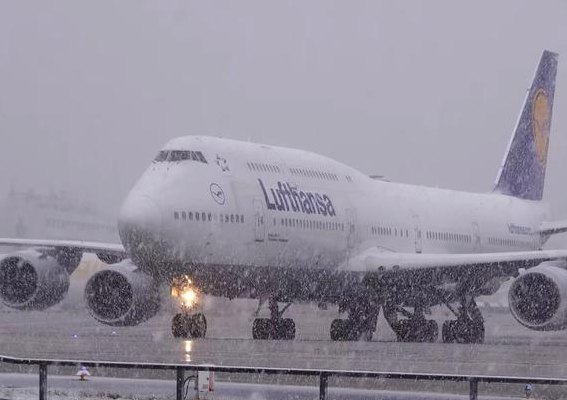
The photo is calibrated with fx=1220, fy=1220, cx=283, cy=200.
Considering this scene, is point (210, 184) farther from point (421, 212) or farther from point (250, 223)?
point (421, 212)

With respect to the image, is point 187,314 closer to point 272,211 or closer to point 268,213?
point 268,213

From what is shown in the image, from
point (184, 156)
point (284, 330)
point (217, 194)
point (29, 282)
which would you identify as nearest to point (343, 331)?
point (284, 330)

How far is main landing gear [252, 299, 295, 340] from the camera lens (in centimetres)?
2908

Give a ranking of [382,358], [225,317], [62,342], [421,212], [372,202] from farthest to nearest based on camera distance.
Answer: [225,317], [421,212], [372,202], [62,342], [382,358]

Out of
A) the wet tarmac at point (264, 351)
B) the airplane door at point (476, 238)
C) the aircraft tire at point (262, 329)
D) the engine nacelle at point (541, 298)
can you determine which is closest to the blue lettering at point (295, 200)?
the aircraft tire at point (262, 329)

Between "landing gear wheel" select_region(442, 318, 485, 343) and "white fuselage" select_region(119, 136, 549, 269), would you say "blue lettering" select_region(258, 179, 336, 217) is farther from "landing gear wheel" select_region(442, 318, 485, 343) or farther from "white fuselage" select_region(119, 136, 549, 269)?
"landing gear wheel" select_region(442, 318, 485, 343)

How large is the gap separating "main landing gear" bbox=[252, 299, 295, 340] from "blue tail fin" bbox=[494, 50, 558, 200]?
42.6 feet

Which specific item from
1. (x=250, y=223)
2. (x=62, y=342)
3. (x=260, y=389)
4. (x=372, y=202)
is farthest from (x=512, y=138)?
(x=260, y=389)

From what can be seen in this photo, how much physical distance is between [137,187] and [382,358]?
729 centimetres

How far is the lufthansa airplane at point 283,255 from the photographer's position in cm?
2523

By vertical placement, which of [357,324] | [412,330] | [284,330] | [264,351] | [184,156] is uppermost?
[184,156]

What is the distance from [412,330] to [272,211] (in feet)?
20.5

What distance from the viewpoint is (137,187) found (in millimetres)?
25469

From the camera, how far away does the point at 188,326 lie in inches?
998
